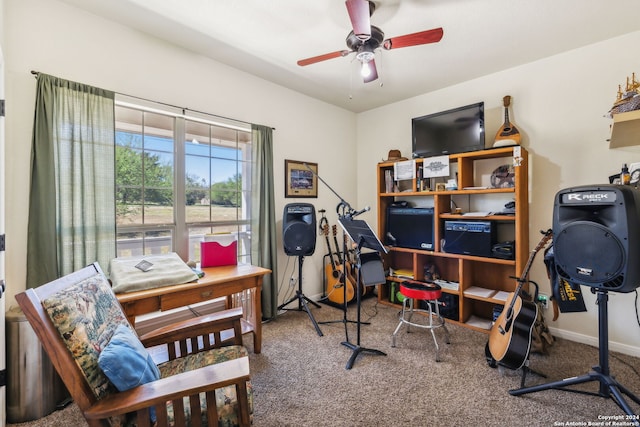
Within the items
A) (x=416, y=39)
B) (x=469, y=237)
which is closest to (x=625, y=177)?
(x=469, y=237)

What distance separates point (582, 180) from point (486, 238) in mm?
922

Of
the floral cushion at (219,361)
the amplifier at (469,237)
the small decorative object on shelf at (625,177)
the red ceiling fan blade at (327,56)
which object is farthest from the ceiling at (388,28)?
the floral cushion at (219,361)

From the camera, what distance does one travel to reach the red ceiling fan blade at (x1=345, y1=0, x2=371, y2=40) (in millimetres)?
1519

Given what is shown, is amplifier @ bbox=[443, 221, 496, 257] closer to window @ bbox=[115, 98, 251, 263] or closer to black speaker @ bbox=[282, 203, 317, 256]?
black speaker @ bbox=[282, 203, 317, 256]

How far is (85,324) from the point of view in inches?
44.5

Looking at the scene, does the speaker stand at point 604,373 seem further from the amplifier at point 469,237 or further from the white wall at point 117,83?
the white wall at point 117,83

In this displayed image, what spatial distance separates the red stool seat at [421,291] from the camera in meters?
2.32

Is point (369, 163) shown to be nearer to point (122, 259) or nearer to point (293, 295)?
point (293, 295)

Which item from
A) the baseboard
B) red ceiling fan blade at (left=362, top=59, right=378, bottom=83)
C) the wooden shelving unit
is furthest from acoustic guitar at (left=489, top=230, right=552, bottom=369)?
red ceiling fan blade at (left=362, top=59, right=378, bottom=83)

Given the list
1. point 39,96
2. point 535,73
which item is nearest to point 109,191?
point 39,96

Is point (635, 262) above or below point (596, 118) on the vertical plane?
below

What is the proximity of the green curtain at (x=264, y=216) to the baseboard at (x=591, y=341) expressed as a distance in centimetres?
276

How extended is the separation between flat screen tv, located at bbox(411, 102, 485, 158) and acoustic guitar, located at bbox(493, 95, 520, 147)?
0.50 ft

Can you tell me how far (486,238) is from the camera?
8.91 ft
